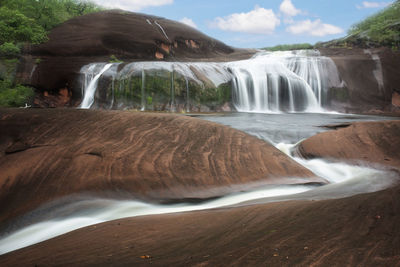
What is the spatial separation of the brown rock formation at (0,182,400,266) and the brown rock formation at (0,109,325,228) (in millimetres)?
853

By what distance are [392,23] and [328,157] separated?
17.4 m

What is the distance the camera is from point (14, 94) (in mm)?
11945

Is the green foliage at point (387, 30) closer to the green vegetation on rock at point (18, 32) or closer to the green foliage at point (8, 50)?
the green vegetation on rock at point (18, 32)

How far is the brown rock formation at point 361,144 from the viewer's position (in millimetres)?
4043

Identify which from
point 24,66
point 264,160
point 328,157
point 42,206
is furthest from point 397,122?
point 24,66

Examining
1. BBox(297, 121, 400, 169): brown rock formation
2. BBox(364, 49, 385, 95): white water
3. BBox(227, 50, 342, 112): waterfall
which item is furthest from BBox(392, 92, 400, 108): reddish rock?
BBox(297, 121, 400, 169): brown rock formation

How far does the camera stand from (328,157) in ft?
14.0

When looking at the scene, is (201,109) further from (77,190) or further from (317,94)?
(77,190)

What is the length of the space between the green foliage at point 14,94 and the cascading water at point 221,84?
8.26ft

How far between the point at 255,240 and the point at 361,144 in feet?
12.1

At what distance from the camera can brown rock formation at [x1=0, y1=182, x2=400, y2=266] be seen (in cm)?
105

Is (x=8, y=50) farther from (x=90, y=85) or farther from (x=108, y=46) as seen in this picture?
(x=90, y=85)

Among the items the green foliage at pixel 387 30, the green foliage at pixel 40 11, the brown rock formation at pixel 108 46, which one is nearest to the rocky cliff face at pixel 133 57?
the brown rock formation at pixel 108 46

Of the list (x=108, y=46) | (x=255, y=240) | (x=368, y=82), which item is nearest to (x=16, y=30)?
(x=108, y=46)
